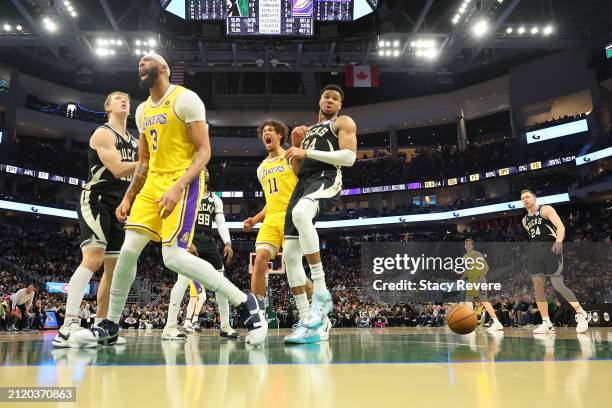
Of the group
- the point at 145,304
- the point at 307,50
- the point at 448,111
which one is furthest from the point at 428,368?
the point at 448,111

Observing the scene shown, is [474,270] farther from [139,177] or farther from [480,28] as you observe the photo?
[480,28]

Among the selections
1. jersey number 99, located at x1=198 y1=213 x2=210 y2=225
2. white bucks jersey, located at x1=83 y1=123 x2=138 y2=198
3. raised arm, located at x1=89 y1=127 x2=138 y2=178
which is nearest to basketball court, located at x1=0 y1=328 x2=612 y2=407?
raised arm, located at x1=89 y1=127 x2=138 y2=178

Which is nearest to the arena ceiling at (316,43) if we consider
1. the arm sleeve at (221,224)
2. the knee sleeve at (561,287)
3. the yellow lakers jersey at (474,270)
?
the yellow lakers jersey at (474,270)

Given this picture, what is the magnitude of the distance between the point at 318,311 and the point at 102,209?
90.0 inches

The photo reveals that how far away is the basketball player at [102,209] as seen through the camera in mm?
4402

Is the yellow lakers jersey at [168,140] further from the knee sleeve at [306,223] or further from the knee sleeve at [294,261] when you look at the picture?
the knee sleeve at [294,261]

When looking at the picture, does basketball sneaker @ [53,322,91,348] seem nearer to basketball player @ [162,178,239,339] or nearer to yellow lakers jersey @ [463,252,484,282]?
basketball player @ [162,178,239,339]

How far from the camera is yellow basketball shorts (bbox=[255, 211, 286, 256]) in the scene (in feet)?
18.2

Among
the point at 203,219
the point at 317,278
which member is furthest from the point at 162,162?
the point at 203,219

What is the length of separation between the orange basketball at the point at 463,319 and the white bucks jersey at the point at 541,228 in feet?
10.9

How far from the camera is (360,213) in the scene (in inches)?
1564

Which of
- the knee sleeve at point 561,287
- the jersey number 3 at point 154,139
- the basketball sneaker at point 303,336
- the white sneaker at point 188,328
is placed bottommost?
the white sneaker at point 188,328

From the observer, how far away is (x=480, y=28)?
813 inches

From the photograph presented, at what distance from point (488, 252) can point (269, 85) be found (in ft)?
64.7
